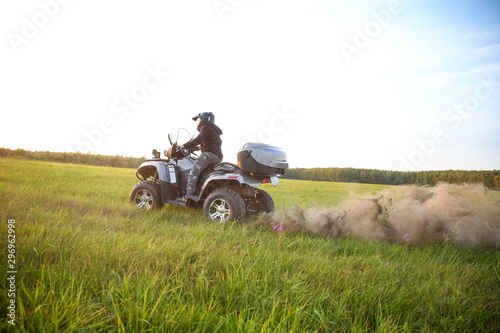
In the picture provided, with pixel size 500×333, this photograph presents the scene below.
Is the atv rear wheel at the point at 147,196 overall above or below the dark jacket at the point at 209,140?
below

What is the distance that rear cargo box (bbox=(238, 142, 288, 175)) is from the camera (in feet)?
18.9

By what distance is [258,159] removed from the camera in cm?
576

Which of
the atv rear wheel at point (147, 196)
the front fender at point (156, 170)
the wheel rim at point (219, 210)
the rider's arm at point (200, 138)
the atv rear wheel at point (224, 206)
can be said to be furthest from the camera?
the atv rear wheel at point (147, 196)

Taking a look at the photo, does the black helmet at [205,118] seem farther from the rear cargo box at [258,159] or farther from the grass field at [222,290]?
the grass field at [222,290]

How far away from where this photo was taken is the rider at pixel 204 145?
21.1 ft

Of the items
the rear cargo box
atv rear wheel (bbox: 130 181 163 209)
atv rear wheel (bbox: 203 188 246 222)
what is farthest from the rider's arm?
atv rear wheel (bbox: 130 181 163 209)

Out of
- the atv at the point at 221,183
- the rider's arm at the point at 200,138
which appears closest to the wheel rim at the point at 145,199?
the atv at the point at 221,183

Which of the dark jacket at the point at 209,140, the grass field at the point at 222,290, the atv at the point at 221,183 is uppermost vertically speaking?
the dark jacket at the point at 209,140

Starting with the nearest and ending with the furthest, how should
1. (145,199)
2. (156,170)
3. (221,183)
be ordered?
1. (221,183)
2. (145,199)
3. (156,170)
